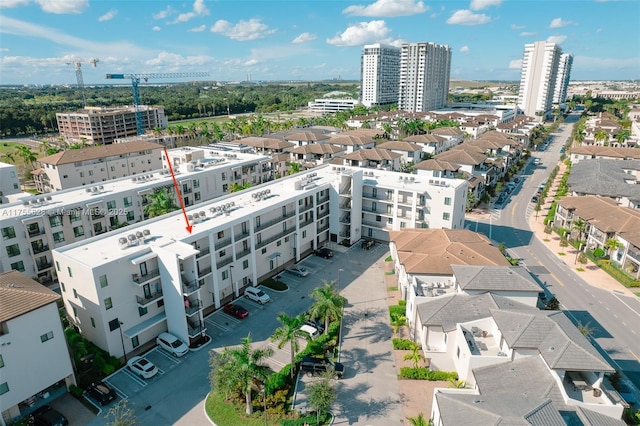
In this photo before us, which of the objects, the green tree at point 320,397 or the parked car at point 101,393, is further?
the parked car at point 101,393

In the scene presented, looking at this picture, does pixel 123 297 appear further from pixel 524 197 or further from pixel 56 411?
pixel 524 197

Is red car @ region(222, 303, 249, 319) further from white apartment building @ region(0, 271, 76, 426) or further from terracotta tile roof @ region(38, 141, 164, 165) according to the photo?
terracotta tile roof @ region(38, 141, 164, 165)

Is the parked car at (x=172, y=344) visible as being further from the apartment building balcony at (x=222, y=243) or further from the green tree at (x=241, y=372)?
the apartment building balcony at (x=222, y=243)

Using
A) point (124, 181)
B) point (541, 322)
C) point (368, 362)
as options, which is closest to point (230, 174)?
point (124, 181)

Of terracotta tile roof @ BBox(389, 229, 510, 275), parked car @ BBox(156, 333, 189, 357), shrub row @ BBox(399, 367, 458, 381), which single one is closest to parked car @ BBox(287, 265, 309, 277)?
terracotta tile roof @ BBox(389, 229, 510, 275)

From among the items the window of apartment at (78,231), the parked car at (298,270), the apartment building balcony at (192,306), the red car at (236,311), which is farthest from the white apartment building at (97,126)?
the apartment building balcony at (192,306)
